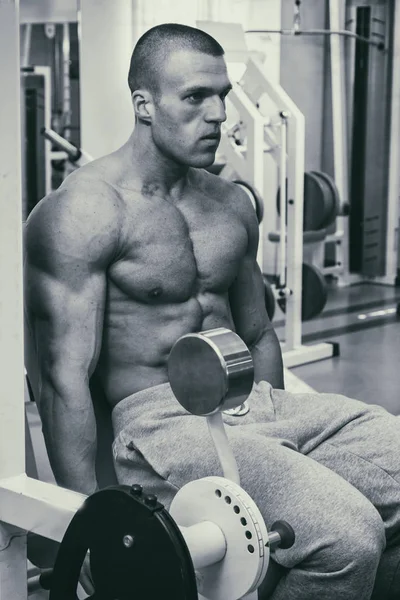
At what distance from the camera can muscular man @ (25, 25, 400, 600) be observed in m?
1.64

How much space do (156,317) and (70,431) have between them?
260 millimetres

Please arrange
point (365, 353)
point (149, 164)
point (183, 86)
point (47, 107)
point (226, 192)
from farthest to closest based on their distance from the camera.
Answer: point (47, 107)
point (365, 353)
point (226, 192)
point (149, 164)
point (183, 86)

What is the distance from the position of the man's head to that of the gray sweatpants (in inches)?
17.8

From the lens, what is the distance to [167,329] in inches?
70.0

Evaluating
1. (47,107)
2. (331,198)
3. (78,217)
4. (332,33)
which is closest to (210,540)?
(78,217)

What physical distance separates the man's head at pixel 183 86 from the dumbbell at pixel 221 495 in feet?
1.80

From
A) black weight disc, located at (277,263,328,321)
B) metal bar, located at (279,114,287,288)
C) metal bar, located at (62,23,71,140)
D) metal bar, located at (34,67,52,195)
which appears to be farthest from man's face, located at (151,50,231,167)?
metal bar, located at (62,23,71,140)

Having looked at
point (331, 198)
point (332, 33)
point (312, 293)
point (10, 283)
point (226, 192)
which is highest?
point (332, 33)

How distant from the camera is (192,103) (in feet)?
5.45

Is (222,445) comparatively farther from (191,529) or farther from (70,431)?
(70,431)

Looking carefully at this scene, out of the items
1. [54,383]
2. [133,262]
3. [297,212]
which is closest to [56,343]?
[54,383]

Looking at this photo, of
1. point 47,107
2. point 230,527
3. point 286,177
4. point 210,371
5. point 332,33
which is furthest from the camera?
point 47,107

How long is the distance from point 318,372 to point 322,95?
3.69 ft

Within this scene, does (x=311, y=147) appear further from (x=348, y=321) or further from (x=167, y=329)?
(x=167, y=329)
